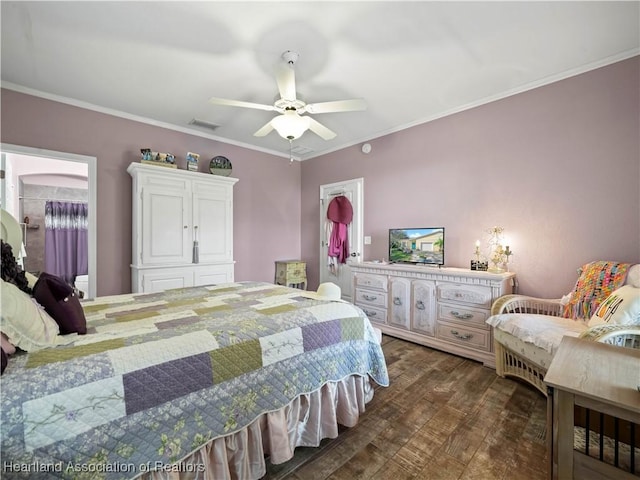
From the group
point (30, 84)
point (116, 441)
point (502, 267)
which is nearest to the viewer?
point (116, 441)

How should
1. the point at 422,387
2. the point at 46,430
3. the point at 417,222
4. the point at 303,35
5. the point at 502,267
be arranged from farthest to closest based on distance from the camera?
1. the point at 417,222
2. the point at 502,267
3. the point at 422,387
4. the point at 303,35
5. the point at 46,430

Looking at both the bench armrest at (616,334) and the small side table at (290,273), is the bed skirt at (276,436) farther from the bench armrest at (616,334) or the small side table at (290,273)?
the small side table at (290,273)

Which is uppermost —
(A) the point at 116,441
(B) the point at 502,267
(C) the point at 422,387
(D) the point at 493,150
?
(D) the point at 493,150

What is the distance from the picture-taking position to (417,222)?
11.6 feet

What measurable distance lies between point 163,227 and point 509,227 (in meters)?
3.89

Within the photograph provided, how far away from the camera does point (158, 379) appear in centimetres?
107

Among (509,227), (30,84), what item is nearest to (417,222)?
(509,227)

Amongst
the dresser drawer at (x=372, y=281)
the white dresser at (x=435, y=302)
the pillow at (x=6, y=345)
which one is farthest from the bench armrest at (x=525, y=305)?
the pillow at (x=6, y=345)

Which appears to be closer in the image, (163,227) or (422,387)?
(422,387)

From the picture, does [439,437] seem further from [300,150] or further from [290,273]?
[300,150]

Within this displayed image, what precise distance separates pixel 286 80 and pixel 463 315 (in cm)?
269

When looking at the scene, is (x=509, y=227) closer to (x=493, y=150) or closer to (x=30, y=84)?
(x=493, y=150)

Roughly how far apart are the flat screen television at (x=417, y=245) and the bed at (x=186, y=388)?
66.9 inches

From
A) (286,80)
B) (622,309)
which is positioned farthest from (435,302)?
(286,80)
